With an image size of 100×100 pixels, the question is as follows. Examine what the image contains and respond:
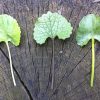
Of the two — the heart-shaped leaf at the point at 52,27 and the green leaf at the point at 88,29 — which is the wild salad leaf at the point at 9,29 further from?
the green leaf at the point at 88,29

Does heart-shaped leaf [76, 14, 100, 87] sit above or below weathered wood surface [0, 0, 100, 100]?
above

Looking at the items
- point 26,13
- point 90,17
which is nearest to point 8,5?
point 26,13

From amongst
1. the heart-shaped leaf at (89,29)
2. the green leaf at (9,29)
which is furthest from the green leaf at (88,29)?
the green leaf at (9,29)

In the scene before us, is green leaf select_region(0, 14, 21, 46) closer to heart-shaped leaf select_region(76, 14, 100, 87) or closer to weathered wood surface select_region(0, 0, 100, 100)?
weathered wood surface select_region(0, 0, 100, 100)

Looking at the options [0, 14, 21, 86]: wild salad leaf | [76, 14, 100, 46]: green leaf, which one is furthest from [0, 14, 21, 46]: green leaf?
[76, 14, 100, 46]: green leaf

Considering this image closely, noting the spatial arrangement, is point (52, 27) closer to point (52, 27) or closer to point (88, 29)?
point (52, 27)

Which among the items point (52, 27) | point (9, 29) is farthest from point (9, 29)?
point (52, 27)

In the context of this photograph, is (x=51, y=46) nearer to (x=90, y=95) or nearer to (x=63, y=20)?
(x=63, y=20)
